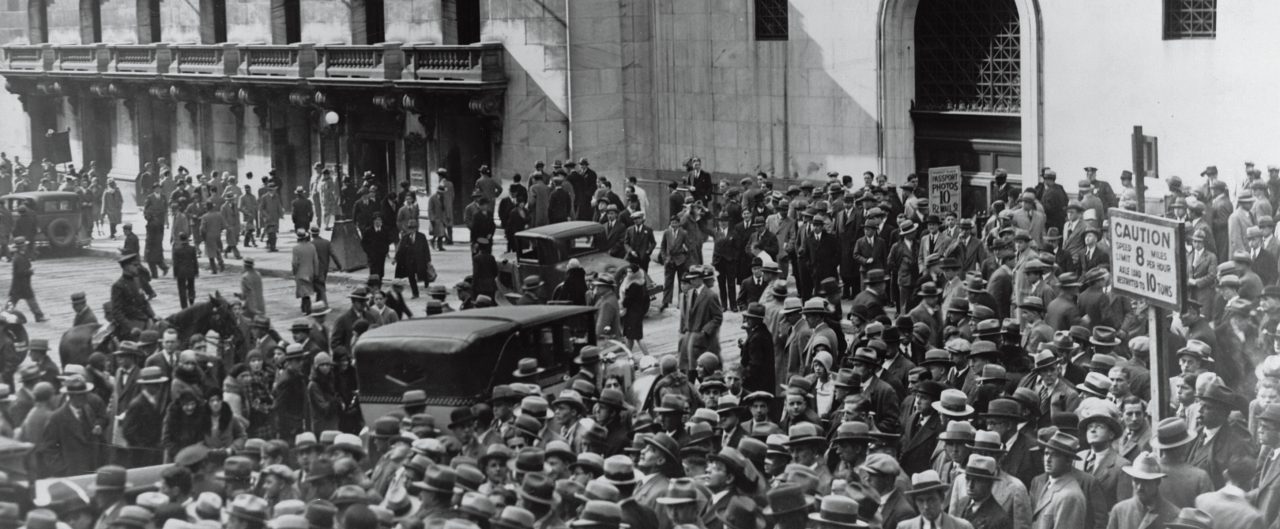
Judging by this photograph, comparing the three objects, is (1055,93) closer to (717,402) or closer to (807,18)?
(807,18)

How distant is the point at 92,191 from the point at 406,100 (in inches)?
345

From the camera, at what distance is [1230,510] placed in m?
9.46

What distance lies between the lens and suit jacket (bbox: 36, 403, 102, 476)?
13922 mm

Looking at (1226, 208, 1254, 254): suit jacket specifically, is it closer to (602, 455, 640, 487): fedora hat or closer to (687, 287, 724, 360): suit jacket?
(687, 287, 724, 360): suit jacket

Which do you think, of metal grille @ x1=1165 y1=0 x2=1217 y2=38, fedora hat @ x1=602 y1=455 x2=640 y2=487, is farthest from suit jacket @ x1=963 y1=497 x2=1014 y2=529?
metal grille @ x1=1165 y1=0 x2=1217 y2=38

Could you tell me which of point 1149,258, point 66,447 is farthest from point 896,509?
point 66,447

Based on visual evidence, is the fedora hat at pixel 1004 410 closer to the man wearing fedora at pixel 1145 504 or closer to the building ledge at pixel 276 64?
the man wearing fedora at pixel 1145 504

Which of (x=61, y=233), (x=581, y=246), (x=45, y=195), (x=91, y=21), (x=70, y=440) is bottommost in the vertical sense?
(x=70, y=440)

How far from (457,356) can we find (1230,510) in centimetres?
747

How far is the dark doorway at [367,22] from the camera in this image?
37.8 m

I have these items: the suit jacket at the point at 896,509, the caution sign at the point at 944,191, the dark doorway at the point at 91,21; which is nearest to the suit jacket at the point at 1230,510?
the suit jacket at the point at 896,509

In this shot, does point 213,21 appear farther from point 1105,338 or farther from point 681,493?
point 681,493

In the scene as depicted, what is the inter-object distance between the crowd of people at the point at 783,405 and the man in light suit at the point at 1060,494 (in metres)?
0.02

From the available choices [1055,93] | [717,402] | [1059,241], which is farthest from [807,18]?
[717,402]
